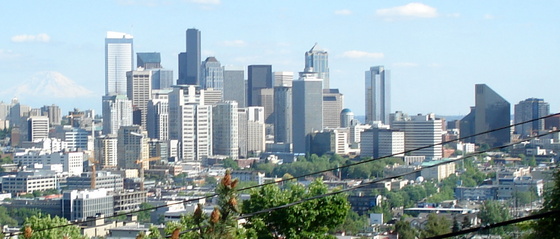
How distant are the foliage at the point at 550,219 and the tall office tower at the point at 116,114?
277 ft

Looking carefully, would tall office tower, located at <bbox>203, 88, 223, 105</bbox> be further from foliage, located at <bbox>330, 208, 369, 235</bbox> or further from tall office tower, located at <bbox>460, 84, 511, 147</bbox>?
foliage, located at <bbox>330, 208, 369, 235</bbox>

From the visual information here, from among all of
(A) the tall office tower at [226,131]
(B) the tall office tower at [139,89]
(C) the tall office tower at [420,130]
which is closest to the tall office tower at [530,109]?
(C) the tall office tower at [420,130]

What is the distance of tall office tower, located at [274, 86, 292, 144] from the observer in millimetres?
93875

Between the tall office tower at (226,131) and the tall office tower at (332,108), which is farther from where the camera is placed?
the tall office tower at (332,108)

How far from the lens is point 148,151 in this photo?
235ft

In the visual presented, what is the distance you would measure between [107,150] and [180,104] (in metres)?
13.2

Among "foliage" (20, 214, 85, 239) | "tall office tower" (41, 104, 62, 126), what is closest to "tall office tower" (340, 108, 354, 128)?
"tall office tower" (41, 104, 62, 126)

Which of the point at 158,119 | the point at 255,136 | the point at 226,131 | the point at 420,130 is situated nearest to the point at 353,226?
the point at 420,130

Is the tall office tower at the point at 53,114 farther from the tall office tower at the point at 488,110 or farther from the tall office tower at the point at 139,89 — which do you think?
the tall office tower at the point at 488,110

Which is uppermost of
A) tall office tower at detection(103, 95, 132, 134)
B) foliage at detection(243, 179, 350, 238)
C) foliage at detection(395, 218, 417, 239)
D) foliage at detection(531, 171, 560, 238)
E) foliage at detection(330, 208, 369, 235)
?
tall office tower at detection(103, 95, 132, 134)

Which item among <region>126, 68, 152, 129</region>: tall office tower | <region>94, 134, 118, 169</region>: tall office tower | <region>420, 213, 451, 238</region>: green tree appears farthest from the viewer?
<region>126, 68, 152, 129</region>: tall office tower

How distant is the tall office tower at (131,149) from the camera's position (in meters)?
68.6

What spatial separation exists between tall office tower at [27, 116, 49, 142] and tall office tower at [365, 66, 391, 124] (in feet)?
131

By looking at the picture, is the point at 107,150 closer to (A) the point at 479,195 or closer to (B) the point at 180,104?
(B) the point at 180,104
